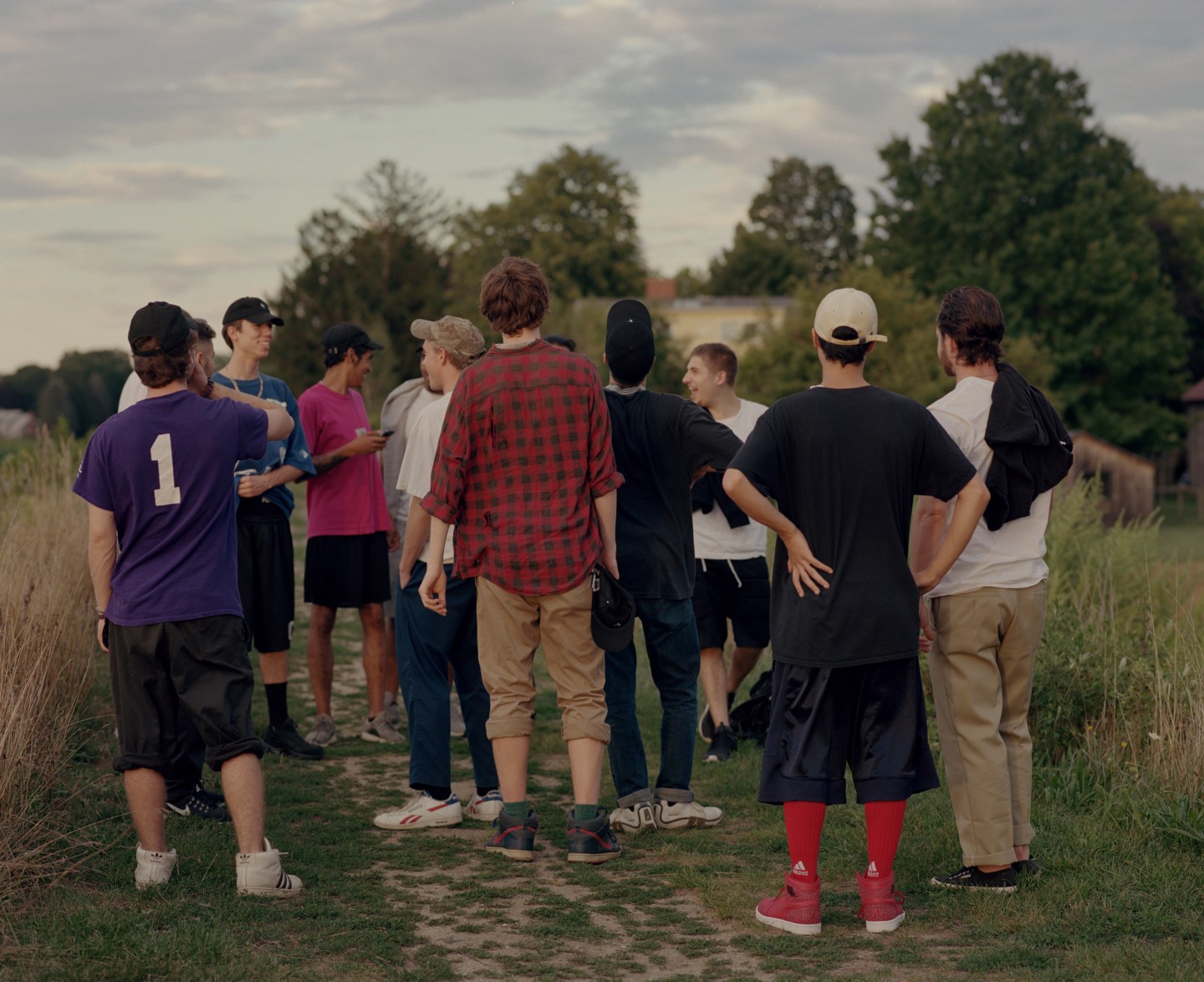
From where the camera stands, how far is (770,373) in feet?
109

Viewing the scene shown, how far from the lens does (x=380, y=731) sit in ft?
24.6

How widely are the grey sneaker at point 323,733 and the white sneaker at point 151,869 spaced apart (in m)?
2.55

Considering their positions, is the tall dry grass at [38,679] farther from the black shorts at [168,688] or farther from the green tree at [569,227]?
the green tree at [569,227]

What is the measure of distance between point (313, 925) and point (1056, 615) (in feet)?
15.2

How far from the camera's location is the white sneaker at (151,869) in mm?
4695

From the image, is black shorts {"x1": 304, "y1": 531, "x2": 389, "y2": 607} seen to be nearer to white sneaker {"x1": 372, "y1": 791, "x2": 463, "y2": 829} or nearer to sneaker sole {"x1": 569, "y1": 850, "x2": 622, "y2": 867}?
white sneaker {"x1": 372, "y1": 791, "x2": 463, "y2": 829}

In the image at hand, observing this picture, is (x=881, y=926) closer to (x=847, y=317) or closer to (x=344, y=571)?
(x=847, y=317)

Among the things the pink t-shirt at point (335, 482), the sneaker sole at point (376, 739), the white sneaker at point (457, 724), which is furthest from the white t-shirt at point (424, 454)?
the white sneaker at point (457, 724)

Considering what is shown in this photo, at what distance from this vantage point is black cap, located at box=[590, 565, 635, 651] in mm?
5227

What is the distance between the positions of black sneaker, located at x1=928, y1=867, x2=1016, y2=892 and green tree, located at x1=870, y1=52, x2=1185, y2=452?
38.4m

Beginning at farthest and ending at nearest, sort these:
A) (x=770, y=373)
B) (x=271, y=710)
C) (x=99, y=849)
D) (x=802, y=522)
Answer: (x=770, y=373) → (x=271, y=710) → (x=99, y=849) → (x=802, y=522)

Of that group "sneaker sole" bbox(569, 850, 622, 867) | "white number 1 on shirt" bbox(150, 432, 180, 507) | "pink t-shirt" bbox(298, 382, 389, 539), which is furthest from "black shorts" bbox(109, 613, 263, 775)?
"pink t-shirt" bbox(298, 382, 389, 539)

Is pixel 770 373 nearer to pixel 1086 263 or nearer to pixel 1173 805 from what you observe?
pixel 1086 263

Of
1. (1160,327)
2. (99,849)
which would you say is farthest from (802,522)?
(1160,327)
